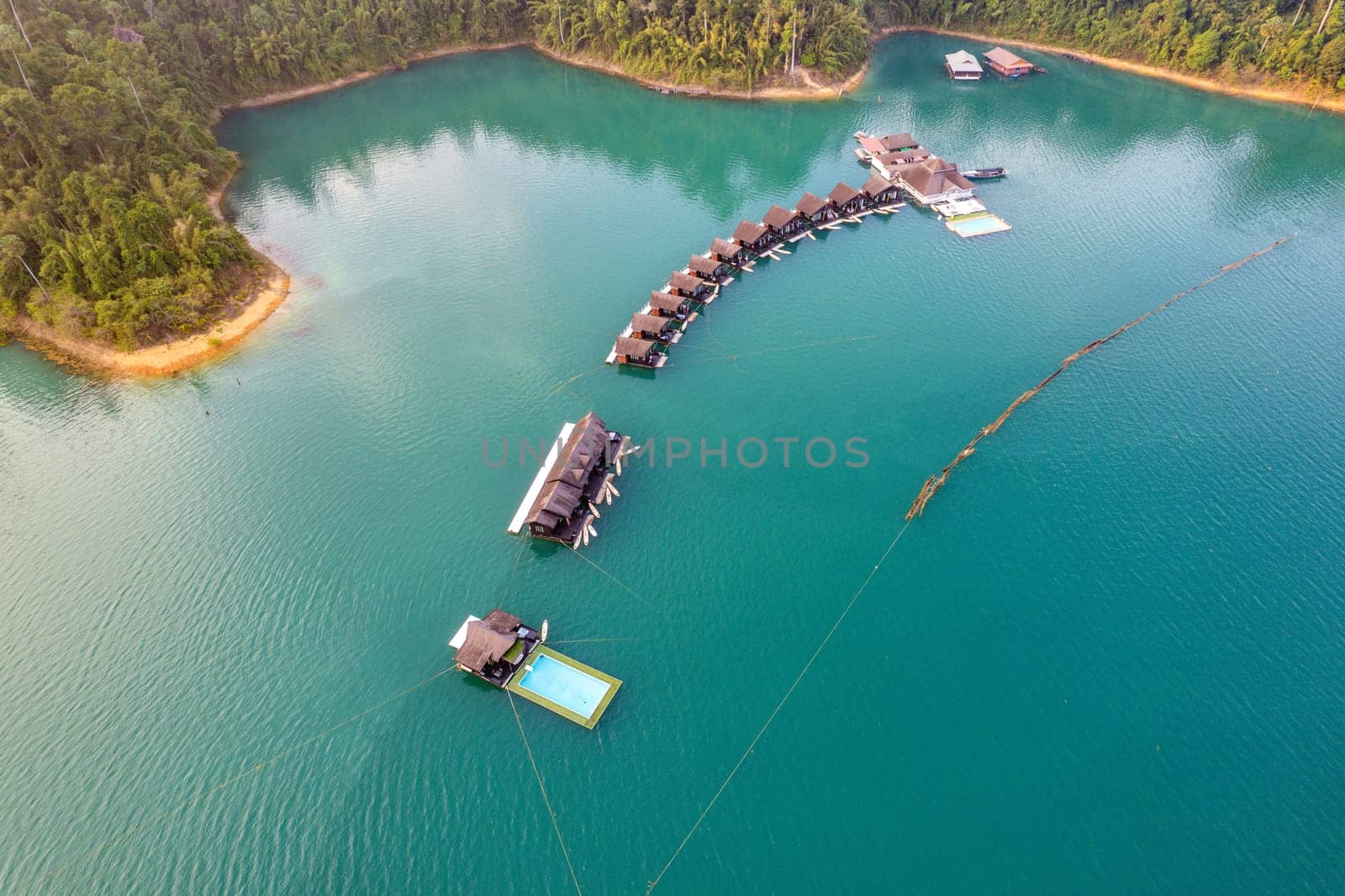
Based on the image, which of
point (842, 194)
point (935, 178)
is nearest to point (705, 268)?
point (842, 194)

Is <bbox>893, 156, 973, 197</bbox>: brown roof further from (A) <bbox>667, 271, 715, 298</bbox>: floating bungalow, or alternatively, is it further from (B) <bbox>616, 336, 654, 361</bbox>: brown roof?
(B) <bbox>616, 336, 654, 361</bbox>: brown roof

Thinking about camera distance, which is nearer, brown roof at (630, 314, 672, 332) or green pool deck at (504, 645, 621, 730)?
green pool deck at (504, 645, 621, 730)

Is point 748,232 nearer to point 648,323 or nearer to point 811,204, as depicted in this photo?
point 811,204

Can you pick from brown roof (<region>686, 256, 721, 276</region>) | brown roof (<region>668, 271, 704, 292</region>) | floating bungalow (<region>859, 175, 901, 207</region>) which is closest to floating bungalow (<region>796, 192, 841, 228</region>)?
floating bungalow (<region>859, 175, 901, 207</region>)

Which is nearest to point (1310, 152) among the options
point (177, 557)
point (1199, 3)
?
point (1199, 3)

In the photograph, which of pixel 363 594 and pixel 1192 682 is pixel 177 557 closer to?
pixel 363 594
